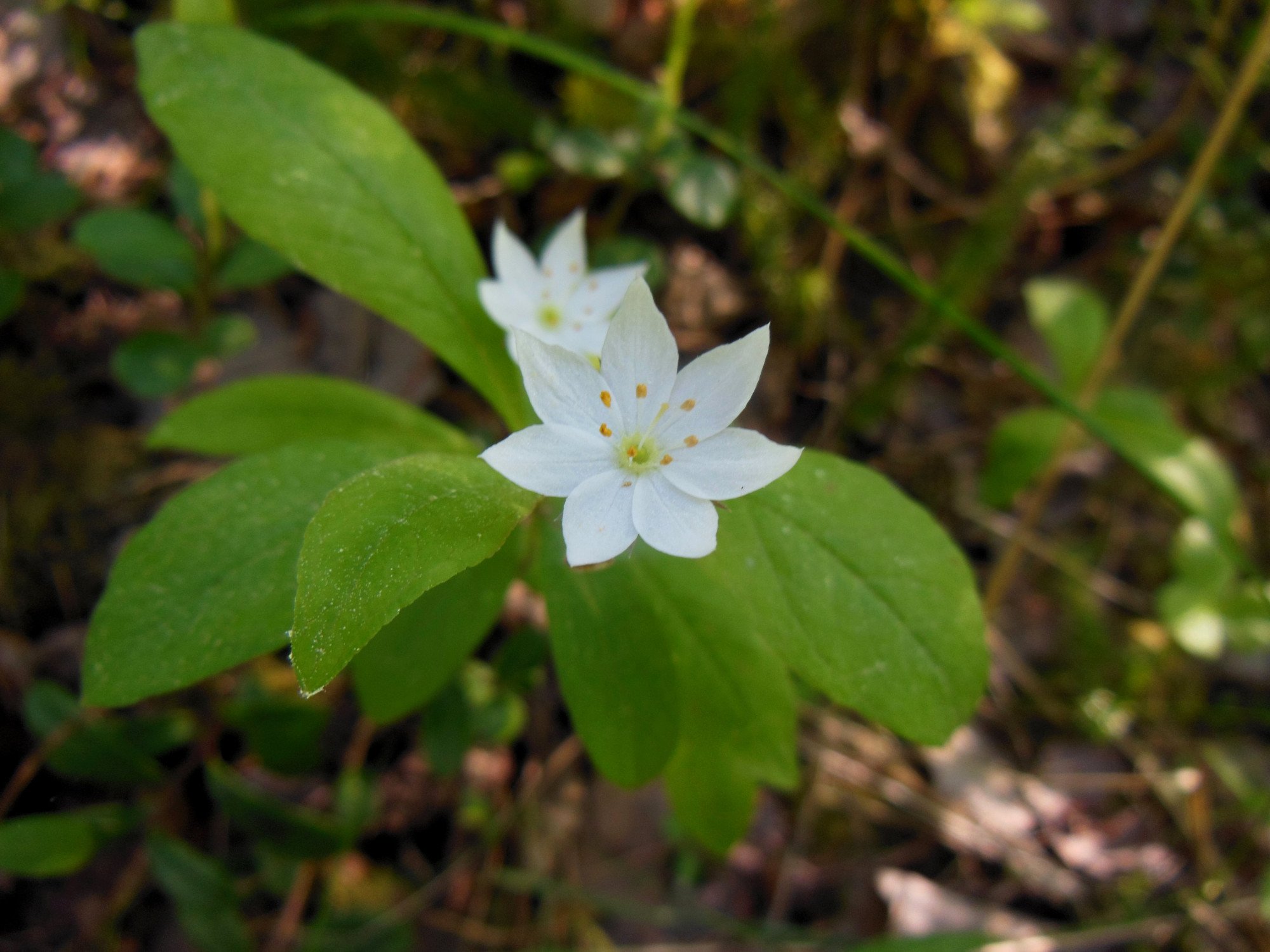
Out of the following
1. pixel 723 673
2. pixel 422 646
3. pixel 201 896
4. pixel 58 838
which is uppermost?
pixel 723 673

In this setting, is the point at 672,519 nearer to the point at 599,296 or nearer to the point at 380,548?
the point at 380,548

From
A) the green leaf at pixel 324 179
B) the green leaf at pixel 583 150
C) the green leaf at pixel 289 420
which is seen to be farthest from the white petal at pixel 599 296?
the green leaf at pixel 583 150

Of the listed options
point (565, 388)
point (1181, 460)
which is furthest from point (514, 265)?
point (1181, 460)

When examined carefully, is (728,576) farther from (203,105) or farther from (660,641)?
(203,105)

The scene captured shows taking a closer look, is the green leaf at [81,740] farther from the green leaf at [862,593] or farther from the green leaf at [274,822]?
the green leaf at [862,593]

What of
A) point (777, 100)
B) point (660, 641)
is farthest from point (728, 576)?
point (777, 100)

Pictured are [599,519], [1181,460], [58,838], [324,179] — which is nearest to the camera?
[599,519]

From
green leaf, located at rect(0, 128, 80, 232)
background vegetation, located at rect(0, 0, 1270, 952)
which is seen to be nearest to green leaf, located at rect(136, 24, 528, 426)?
background vegetation, located at rect(0, 0, 1270, 952)
